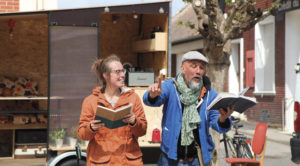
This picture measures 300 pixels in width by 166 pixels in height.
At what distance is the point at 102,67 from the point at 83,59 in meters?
4.36

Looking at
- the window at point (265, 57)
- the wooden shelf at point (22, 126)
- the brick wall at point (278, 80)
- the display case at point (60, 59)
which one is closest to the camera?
the display case at point (60, 59)

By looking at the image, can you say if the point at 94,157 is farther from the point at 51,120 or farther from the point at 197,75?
the point at 51,120

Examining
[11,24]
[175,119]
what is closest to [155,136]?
[11,24]

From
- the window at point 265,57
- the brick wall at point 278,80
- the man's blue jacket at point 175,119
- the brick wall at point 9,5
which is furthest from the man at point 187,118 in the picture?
the window at point 265,57

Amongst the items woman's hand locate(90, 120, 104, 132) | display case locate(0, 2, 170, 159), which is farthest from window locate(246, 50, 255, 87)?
woman's hand locate(90, 120, 104, 132)

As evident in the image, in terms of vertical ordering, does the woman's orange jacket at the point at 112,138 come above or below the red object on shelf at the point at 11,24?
below

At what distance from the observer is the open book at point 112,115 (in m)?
4.06

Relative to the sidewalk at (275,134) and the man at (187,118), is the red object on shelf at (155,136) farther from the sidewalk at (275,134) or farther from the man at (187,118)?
the sidewalk at (275,134)

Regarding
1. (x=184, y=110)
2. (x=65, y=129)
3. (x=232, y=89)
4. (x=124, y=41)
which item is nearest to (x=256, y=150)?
(x=184, y=110)

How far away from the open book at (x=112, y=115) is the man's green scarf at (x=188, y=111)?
0.53 metres

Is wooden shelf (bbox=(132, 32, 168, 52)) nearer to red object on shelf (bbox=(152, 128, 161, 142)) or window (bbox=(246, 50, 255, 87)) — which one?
red object on shelf (bbox=(152, 128, 161, 142))

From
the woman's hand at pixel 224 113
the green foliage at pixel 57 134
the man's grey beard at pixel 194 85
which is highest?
the man's grey beard at pixel 194 85

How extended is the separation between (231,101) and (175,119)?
0.51m

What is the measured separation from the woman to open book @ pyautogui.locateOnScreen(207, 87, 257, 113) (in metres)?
0.61
